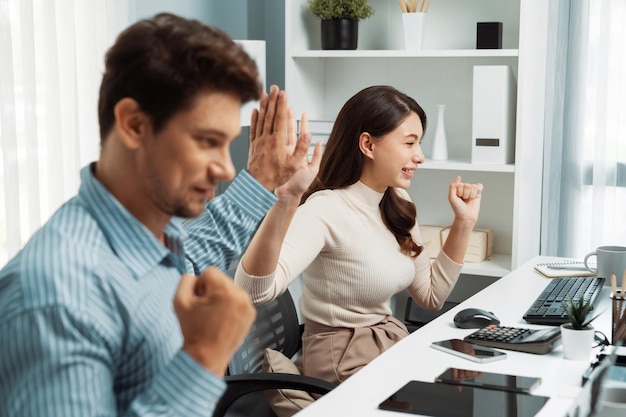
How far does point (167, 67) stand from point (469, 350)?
1063mm

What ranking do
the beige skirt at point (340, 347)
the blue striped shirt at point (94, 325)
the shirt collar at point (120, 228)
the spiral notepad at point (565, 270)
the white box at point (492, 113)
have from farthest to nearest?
1. the white box at point (492, 113)
2. the spiral notepad at point (565, 270)
3. the beige skirt at point (340, 347)
4. the shirt collar at point (120, 228)
5. the blue striped shirt at point (94, 325)

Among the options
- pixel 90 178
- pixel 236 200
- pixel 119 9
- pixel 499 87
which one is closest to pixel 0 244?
pixel 119 9

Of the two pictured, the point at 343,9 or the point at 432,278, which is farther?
the point at 343,9

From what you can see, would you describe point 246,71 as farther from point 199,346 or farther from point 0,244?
point 0,244

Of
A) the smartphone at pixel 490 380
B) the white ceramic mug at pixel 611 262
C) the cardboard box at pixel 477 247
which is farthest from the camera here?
the cardboard box at pixel 477 247

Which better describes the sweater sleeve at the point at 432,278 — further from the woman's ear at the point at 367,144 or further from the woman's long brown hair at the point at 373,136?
the woman's ear at the point at 367,144

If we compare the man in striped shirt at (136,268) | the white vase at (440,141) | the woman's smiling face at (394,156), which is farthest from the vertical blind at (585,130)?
the man in striped shirt at (136,268)

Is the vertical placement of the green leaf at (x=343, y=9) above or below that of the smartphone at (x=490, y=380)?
above

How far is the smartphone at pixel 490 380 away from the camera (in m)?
1.57

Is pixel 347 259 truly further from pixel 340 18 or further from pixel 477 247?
pixel 340 18

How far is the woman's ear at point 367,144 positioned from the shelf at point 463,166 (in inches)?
33.6

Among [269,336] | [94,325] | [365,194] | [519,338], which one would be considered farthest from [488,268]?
[94,325]

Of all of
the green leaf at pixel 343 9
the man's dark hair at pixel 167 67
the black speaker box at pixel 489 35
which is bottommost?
the man's dark hair at pixel 167 67

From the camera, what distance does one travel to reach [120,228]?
1.05m
